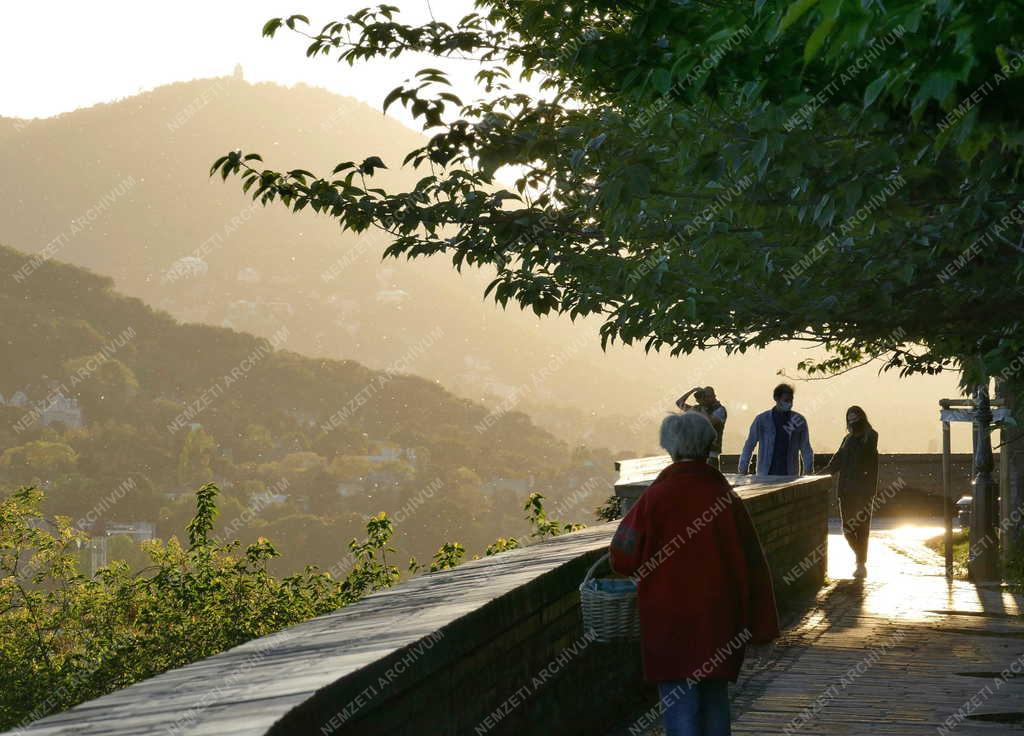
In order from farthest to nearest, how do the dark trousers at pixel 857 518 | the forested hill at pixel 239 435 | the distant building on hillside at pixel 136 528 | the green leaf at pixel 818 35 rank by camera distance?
the forested hill at pixel 239 435, the distant building on hillside at pixel 136 528, the dark trousers at pixel 857 518, the green leaf at pixel 818 35

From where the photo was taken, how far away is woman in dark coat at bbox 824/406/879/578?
14.1 metres

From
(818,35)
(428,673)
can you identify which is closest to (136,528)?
(428,673)

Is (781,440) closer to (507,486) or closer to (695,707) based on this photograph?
(695,707)

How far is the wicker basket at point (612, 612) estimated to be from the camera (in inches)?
193

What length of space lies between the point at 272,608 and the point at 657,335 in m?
5.00

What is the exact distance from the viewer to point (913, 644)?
994cm

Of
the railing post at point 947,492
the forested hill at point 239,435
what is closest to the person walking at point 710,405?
the railing post at point 947,492

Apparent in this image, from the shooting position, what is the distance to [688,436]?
4852 millimetres

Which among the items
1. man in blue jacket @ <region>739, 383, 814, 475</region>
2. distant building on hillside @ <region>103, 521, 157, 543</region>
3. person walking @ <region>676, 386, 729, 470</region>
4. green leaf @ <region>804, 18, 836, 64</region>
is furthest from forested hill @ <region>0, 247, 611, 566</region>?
green leaf @ <region>804, 18, 836, 64</region>

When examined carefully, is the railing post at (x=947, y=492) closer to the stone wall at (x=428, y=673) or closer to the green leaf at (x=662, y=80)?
the stone wall at (x=428, y=673)

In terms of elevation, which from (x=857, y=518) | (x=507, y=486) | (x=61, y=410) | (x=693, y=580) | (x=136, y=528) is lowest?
(x=136, y=528)

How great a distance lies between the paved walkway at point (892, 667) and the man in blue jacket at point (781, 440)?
1.41 metres

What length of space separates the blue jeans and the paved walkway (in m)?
1.57

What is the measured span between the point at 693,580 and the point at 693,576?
0.01m
